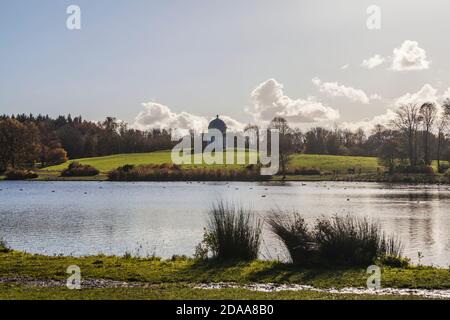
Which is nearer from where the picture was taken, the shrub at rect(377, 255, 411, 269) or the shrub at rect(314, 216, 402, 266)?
the shrub at rect(314, 216, 402, 266)

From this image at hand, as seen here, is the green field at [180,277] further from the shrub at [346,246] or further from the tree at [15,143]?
the tree at [15,143]

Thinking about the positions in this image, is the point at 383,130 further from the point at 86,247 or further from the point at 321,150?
the point at 86,247

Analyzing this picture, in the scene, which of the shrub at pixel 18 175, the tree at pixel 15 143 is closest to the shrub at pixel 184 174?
the shrub at pixel 18 175

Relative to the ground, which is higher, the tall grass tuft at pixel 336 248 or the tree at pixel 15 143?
the tree at pixel 15 143

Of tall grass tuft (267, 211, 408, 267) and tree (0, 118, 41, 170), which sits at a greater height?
tree (0, 118, 41, 170)

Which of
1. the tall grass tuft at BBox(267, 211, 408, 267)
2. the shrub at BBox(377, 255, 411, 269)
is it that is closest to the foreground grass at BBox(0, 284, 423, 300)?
the tall grass tuft at BBox(267, 211, 408, 267)

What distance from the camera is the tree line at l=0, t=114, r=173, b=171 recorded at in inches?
4769

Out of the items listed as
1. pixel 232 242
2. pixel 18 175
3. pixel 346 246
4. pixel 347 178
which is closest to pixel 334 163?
pixel 347 178

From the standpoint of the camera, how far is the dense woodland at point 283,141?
357 feet

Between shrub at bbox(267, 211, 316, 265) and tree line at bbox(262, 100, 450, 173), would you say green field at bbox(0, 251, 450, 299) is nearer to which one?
shrub at bbox(267, 211, 316, 265)

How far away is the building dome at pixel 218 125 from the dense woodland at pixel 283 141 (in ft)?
44.4
